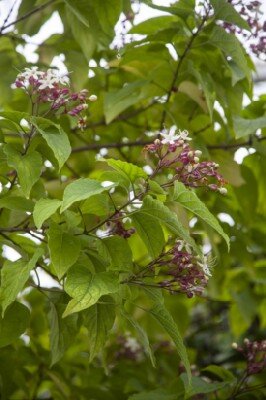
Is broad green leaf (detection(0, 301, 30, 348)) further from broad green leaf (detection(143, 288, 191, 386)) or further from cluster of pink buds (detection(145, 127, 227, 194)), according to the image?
cluster of pink buds (detection(145, 127, 227, 194))

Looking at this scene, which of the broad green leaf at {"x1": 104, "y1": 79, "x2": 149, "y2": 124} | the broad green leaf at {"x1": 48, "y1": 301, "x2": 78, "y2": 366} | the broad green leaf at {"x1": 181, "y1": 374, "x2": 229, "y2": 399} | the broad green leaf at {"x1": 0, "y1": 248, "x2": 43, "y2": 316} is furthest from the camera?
the broad green leaf at {"x1": 104, "y1": 79, "x2": 149, "y2": 124}

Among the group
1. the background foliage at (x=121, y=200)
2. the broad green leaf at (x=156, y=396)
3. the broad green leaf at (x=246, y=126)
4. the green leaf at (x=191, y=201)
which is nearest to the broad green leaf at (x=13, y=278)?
the background foliage at (x=121, y=200)

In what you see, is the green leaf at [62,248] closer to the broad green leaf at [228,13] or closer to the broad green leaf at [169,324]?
the broad green leaf at [169,324]

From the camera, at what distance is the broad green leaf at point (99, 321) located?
A: 3.76 feet

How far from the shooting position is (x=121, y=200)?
1191 millimetres

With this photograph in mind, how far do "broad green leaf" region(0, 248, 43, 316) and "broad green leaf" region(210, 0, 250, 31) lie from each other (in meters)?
0.66

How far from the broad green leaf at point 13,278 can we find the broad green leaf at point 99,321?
137 millimetres

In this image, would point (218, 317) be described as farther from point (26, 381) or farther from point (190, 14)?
point (190, 14)

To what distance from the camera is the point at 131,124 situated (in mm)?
1931

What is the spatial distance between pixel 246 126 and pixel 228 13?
0.24 m

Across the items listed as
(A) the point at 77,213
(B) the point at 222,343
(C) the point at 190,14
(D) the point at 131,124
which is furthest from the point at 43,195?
(B) the point at 222,343

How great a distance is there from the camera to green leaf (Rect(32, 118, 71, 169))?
105cm

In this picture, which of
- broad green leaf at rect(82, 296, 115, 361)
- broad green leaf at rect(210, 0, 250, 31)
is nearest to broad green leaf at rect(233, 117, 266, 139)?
broad green leaf at rect(210, 0, 250, 31)

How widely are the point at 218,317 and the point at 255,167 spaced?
95 cm
